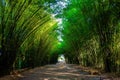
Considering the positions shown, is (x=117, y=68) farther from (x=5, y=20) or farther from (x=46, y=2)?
(x=5, y=20)

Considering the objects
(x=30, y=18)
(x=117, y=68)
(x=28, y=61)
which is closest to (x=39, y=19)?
(x=30, y=18)

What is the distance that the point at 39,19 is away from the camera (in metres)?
19.6

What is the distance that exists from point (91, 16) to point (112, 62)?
11.8 feet

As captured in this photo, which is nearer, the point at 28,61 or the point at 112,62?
the point at 112,62

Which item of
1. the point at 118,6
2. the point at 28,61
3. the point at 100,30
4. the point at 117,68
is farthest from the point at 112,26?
the point at 28,61

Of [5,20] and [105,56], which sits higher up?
[5,20]

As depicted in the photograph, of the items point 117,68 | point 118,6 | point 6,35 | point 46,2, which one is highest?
point 46,2

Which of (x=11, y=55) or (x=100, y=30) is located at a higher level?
(x=100, y=30)

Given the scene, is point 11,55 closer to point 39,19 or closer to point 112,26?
point 39,19

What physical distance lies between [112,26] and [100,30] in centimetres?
133

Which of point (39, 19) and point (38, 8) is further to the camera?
point (39, 19)

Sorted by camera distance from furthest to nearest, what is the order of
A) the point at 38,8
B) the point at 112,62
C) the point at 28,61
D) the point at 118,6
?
the point at 28,61, the point at 112,62, the point at 38,8, the point at 118,6

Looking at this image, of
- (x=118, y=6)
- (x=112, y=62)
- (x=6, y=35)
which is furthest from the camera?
(x=112, y=62)

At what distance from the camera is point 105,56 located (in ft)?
61.9
